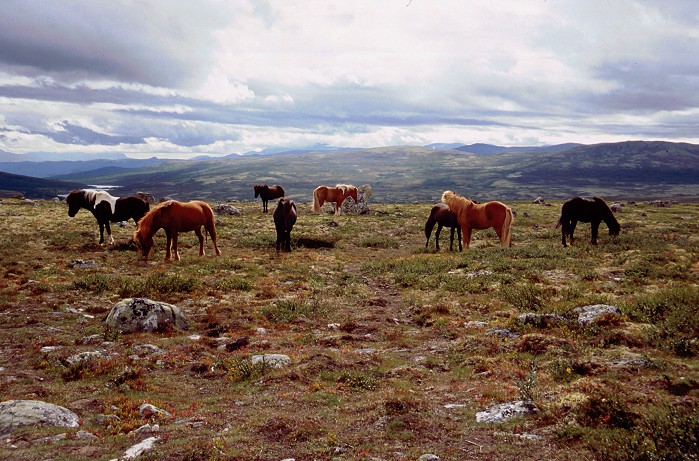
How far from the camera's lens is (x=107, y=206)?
2562cm

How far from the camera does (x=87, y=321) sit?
13.0 metres

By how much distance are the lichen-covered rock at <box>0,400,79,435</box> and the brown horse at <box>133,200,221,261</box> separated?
15474mm

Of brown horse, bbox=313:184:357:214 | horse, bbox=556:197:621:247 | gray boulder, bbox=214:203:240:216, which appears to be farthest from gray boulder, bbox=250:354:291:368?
brown horse, bbox=313:184:357:214

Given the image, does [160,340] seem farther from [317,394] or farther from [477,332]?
[477,332]

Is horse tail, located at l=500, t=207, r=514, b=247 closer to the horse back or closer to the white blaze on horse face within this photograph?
the horse back

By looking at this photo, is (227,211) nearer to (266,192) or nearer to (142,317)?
(266,192)

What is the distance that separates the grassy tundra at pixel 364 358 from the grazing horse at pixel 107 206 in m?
3.56

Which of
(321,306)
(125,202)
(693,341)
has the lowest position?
(321,306)

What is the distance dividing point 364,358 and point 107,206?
22.4 metres

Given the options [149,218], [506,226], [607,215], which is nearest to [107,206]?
[149,218]

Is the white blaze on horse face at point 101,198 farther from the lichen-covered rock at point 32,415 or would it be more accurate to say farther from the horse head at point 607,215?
the horse head at point 607,215

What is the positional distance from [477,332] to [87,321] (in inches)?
497

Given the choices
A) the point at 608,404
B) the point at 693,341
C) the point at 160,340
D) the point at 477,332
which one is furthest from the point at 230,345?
the point at 693,341

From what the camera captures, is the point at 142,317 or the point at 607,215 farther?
the point at 607,215
